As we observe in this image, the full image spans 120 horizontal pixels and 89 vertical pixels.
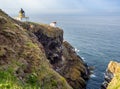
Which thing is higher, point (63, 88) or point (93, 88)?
point (63, 88)

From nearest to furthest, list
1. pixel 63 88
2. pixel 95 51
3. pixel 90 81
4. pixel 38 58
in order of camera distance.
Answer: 1. pixel 63 88
2. pixel 38 58
3. pixel 90 81
4. pixel 95 51

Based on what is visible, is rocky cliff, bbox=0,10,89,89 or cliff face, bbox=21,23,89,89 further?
cliff face, bbox=21,23,89,89

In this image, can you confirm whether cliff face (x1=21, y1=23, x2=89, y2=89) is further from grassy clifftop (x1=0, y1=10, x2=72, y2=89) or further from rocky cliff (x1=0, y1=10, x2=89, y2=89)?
grassy clifftop (x1=0, y1=10, x2=72, y2=89)

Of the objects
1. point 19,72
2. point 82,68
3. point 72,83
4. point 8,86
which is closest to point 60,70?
point 72,83

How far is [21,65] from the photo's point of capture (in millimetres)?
26203

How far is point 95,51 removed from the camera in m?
136

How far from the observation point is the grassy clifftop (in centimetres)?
2358

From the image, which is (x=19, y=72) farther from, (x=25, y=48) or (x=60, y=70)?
(x=60, y=70)

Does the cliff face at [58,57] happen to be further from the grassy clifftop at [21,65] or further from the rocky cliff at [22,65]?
the grassy clifftop at [21,65]

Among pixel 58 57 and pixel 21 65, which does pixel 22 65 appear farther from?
pixel 58 57

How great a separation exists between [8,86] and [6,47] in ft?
26.4

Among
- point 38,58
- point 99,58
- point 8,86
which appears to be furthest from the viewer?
point 99,58

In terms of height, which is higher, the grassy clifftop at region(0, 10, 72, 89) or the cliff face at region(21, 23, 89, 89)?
the grassy clifftop at region(0, 10, 72, 89)

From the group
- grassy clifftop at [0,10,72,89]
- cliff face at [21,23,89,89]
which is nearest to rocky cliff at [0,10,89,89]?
grassy clifftop at [0,10,72,89]
